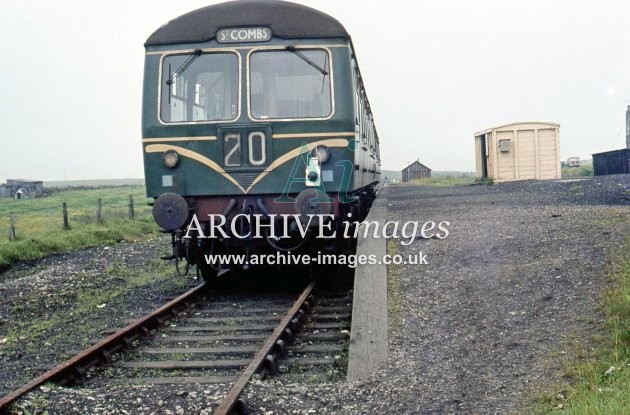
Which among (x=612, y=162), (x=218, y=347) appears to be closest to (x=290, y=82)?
(x=218, y=347)

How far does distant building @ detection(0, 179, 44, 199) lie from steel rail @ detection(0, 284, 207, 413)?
175 ft

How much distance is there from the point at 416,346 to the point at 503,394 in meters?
1.22

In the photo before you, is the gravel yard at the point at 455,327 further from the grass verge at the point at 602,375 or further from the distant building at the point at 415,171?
the distant building at the point at 415,171

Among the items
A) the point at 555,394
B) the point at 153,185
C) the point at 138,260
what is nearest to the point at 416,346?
the point at 555,394

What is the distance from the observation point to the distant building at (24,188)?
5612 cm

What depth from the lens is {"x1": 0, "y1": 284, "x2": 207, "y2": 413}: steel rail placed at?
4.46m

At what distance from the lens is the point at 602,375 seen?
13.5ft

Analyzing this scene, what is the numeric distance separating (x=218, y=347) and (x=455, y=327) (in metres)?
2.02

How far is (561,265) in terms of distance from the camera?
677 cm

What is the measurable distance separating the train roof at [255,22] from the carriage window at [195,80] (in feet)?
0.77

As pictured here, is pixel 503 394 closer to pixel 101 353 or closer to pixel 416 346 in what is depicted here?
pixel 416 346

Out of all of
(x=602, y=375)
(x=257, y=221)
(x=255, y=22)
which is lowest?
(x=602, y=375)

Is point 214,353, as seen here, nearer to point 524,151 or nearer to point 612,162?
point 524,151

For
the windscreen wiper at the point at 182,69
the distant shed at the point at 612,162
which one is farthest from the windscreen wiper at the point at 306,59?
the distant shed at the point at 612,162
